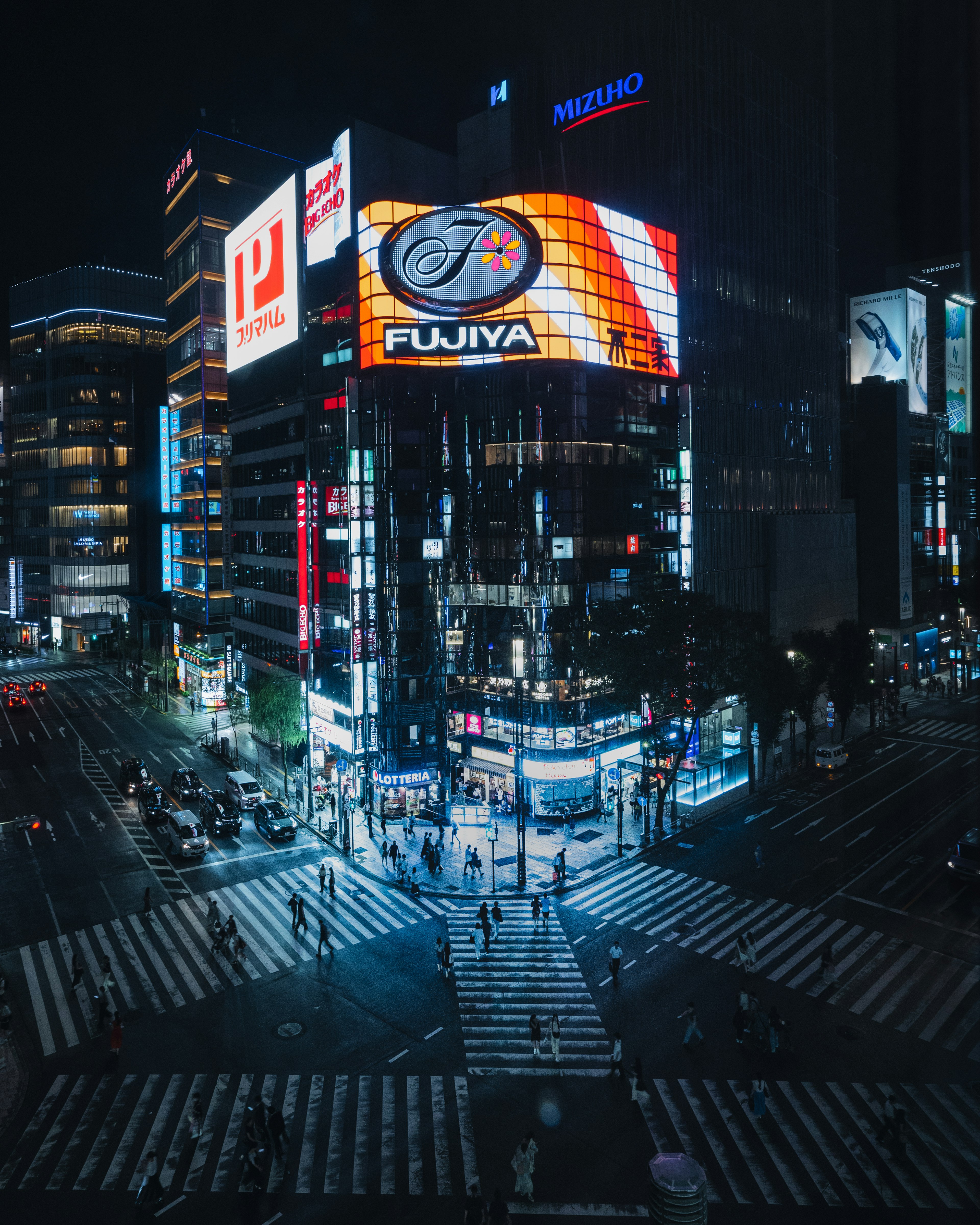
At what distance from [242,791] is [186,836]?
26.3ft

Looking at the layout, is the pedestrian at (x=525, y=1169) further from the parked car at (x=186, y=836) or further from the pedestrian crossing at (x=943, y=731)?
the pedestrian crossing at (x=943, y=731)

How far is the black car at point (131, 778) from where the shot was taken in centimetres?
5538

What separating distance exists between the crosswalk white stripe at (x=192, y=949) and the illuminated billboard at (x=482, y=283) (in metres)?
33.8

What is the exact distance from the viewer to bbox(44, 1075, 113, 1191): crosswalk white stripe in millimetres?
20953

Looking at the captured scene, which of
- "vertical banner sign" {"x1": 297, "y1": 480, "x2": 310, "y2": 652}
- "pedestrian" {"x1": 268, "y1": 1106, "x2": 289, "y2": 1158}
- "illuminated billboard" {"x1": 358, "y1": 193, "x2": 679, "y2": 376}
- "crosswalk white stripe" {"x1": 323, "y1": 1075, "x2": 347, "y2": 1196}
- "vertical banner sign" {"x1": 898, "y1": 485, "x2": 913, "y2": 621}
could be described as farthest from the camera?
"vertical banner sign" {"x1": 898, "y1": 485, "x2": 913, "y2": 621}

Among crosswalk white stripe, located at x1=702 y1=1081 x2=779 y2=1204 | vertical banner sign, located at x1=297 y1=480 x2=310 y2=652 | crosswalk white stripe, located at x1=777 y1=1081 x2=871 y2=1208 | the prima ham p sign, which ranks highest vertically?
the prima ham p sign

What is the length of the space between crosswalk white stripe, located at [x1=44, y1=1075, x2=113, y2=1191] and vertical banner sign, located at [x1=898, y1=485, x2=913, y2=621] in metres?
80.4

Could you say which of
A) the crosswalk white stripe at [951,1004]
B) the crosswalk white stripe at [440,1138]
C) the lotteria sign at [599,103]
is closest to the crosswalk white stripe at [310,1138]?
the crosswalk white stripe at [440,1138]

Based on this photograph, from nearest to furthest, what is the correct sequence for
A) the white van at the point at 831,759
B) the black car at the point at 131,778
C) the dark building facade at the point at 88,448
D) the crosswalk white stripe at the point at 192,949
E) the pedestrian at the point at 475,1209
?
the pedestrian at the point at 475,1209
the crosswalk white stripe at the point at 192,949
the black car at the point at 131,778
the white van at the point at 831,759
the dark building facade at the point at 88,448

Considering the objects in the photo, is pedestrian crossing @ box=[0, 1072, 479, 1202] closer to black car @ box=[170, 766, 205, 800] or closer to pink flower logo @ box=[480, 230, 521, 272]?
black car @ box=[170, 766, 205, 800]

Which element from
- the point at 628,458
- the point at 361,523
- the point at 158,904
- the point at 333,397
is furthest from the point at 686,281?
the point at 158,904

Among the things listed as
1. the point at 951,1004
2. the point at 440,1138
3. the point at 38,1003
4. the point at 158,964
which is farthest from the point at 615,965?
the point at 38,1003

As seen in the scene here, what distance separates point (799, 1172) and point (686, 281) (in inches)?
2231

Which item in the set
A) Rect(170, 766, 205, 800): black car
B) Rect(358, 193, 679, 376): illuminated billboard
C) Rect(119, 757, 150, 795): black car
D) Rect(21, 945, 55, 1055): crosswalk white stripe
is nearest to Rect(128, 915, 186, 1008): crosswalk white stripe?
Rect(21, 945, 55, 1055): crosswalk white stripe
